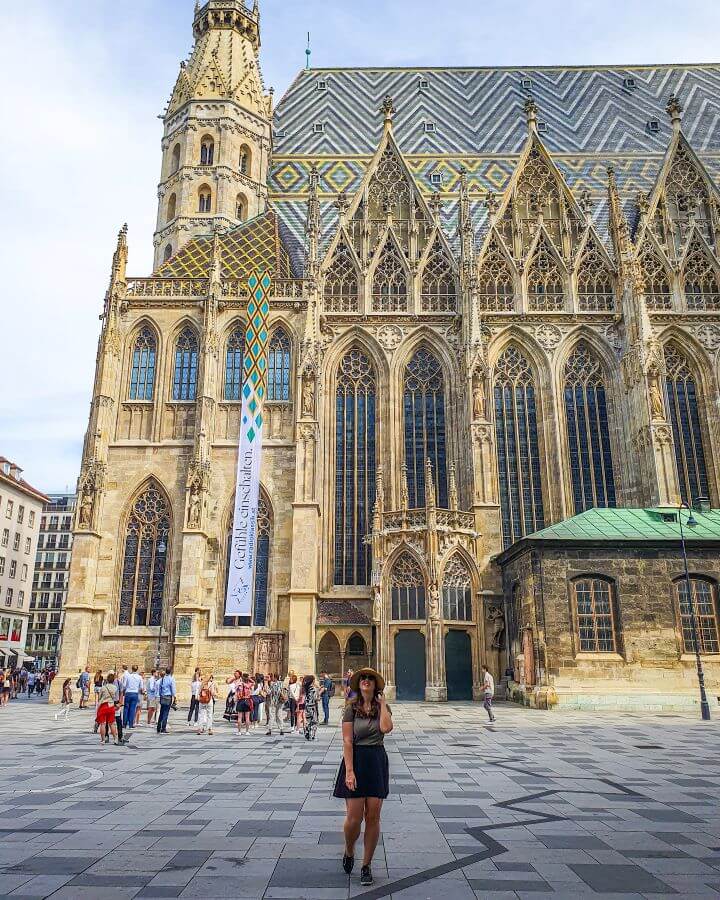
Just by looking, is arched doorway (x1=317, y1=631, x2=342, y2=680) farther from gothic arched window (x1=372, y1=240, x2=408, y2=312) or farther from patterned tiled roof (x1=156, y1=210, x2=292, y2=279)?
patterned tiled roof (x1=156, y1=210, x2=292, y2=279)

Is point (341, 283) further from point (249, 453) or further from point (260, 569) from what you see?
point (260, 569)

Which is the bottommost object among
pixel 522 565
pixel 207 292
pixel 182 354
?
pixel 522 565

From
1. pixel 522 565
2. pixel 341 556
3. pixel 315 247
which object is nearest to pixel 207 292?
pixel 315 247

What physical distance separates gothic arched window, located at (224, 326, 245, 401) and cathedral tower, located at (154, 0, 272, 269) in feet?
27.3

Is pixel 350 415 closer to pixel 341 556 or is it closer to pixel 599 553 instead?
pixel 341 556

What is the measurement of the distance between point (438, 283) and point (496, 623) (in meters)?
15.8

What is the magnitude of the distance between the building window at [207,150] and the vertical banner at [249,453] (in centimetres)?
1073

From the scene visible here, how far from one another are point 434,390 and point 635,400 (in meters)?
8.48

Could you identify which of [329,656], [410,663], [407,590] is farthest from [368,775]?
[329,656]

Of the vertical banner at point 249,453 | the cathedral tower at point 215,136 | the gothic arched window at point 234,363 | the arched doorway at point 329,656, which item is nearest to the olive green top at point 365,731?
the vertical banner at point 249,453

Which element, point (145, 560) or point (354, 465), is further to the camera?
point (354, 465)

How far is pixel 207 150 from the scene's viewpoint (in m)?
39.0

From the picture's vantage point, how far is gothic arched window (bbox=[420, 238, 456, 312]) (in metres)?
32.5

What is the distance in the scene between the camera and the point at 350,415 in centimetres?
3134
